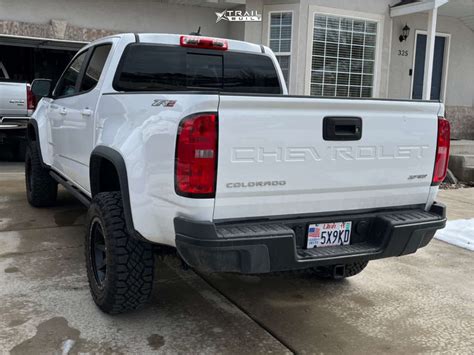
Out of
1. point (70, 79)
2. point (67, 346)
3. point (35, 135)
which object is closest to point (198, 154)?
point (67, 346)

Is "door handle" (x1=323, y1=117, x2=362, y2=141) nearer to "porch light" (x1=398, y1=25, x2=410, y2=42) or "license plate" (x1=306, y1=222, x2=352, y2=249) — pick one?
"license plate" (x1=306, y1=222, x2=352, y2=249)

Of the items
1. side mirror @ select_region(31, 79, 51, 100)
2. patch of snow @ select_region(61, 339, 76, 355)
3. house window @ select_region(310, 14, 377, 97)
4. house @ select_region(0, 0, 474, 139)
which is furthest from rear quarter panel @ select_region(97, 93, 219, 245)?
house window @ select_region(310, 14, 377, 97)

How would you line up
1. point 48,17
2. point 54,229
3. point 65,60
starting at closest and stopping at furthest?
point 54,229, point 48,17, point 65,60

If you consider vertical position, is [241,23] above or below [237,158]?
above

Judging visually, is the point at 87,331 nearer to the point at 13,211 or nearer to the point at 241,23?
the point at 13,211

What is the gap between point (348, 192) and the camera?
313 cm

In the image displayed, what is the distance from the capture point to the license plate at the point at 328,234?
3.03 meters

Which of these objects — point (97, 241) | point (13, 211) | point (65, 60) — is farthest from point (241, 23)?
point (97, 241)

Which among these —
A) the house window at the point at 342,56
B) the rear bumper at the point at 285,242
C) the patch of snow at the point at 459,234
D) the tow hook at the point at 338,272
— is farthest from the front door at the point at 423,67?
the rear bumper at the point at 285,242

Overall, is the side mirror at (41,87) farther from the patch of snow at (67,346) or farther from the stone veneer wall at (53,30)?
the stone veneer wall at (53,30)

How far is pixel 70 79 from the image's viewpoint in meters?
5.16

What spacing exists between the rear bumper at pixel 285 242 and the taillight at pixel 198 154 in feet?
0.64

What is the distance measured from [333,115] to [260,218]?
2.44 feet

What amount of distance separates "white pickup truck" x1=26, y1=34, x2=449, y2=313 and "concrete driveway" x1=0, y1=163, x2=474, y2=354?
11.8 inches
